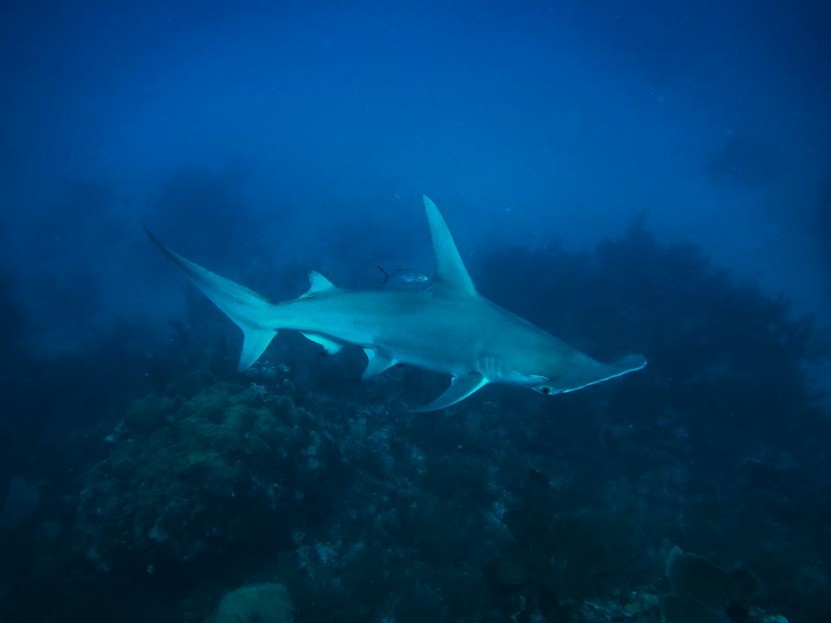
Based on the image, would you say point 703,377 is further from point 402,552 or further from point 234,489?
point 234,489

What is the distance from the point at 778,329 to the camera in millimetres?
15055

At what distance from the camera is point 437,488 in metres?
8.00

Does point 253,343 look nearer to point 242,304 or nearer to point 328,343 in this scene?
point 242,304

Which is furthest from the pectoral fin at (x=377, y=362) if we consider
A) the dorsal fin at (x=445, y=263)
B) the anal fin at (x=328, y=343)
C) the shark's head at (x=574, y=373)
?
the shark's head at (x=574, y=373)

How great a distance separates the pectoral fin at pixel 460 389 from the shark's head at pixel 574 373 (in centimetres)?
55

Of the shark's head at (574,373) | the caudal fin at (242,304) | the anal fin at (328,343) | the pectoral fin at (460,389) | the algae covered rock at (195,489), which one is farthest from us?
the algae covered rock at (195,489)

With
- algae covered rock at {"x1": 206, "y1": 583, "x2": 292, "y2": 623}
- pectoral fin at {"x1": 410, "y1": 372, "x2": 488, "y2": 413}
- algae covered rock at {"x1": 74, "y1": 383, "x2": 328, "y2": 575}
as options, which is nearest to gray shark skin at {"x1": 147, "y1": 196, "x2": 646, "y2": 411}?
pectoral fin at {"x1": 410, "y1": 372, "x2": 488, "y2": 413}

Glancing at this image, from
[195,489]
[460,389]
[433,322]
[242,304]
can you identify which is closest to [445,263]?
[433,322]

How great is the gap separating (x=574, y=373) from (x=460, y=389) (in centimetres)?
115

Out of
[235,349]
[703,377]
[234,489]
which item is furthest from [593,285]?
[234,489]

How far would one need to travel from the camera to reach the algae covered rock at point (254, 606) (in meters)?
5.32

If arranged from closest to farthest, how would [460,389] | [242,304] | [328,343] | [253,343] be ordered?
[460,389]
[242,304]
[328,343]
[253,343]

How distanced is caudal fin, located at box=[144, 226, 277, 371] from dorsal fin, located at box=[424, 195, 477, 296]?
186 centimetres

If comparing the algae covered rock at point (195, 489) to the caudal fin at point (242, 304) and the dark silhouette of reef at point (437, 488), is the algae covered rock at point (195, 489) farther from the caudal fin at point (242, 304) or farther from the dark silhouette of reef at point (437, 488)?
the caudal fin at point (242, 304)
